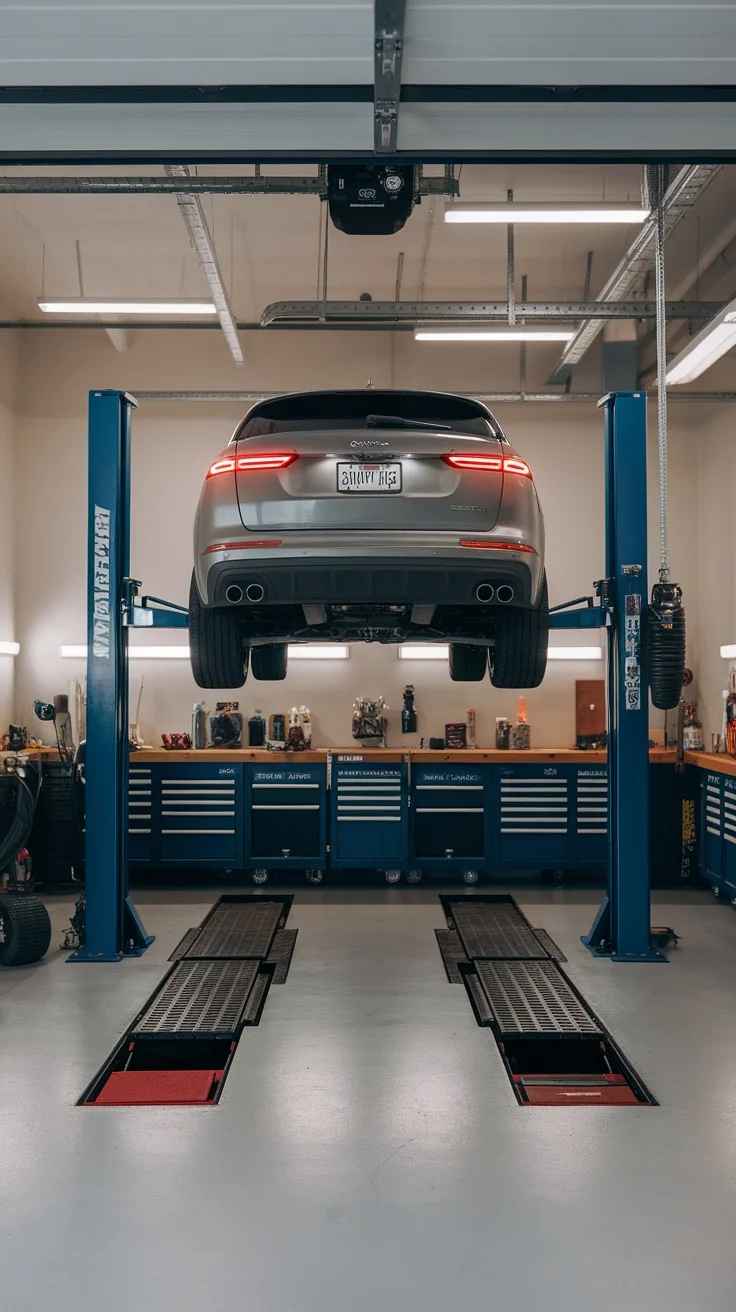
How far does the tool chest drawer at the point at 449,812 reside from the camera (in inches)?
276

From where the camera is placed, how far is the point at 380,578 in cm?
326

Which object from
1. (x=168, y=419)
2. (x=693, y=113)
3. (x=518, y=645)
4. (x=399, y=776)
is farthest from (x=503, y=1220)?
(x=168, y=419)

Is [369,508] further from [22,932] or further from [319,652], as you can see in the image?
[319,652]

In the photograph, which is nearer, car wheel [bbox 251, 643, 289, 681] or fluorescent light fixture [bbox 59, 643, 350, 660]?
car wheel [bbox 251, 643, 289, 681]

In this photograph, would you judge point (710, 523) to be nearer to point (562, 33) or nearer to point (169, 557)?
point (169, 557)

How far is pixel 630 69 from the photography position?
80.7 inches

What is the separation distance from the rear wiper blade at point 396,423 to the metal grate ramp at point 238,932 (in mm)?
2992

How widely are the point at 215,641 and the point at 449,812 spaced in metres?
3.46

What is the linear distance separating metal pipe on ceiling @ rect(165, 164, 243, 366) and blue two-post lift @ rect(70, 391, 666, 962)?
0.93 metres

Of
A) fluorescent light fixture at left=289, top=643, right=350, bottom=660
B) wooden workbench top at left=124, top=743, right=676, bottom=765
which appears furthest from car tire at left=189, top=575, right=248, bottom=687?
fluorescent light fixture at left=289, top=643, right=350, bottom=660

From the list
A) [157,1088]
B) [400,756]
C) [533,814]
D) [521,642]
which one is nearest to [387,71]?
[521,642]

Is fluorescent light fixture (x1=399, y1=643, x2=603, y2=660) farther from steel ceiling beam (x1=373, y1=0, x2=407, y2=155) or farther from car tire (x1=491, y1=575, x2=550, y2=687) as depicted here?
steel ceiling beam (x1=373, y1=0, x2=407, y2=155)

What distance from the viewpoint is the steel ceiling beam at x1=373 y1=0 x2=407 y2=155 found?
6.05 feet

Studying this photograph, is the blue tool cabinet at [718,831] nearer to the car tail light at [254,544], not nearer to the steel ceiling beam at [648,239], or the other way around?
the steel ceiling beam at [648,239]
